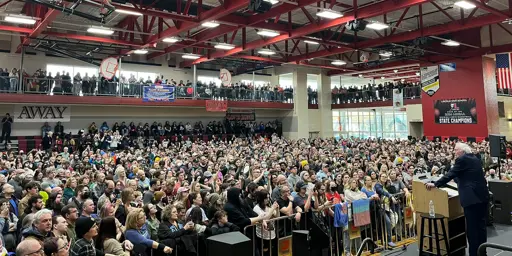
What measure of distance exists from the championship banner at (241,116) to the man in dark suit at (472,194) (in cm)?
2303

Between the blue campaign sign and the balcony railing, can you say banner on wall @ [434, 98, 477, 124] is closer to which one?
the blue campaign sign

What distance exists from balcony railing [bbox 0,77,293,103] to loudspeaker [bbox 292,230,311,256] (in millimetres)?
17207

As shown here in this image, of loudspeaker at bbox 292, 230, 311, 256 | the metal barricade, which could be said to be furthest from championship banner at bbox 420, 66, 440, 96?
loudspeaker at bbox 292, 230, 311, 256

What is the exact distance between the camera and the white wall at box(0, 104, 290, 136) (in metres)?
19.9

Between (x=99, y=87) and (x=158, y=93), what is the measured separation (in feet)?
10.8

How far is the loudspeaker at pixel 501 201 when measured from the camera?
7.66m

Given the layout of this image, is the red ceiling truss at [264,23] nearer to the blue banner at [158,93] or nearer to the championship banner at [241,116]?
the blue banner at [158,93]

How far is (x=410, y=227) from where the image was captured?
7449 millimetres

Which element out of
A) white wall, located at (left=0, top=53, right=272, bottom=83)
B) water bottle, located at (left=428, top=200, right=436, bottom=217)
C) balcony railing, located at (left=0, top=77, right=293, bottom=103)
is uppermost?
white wall, located at (left=0, top=53, right=272, bottom=83)

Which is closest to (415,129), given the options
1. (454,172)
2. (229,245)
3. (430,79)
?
(430,79)

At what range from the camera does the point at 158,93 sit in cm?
2048

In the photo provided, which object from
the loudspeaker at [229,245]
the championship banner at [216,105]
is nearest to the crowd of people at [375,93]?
the championship banner at [216,105]

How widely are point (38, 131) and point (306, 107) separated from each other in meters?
19.8

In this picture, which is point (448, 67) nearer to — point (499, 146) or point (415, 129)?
point (415, 129)
